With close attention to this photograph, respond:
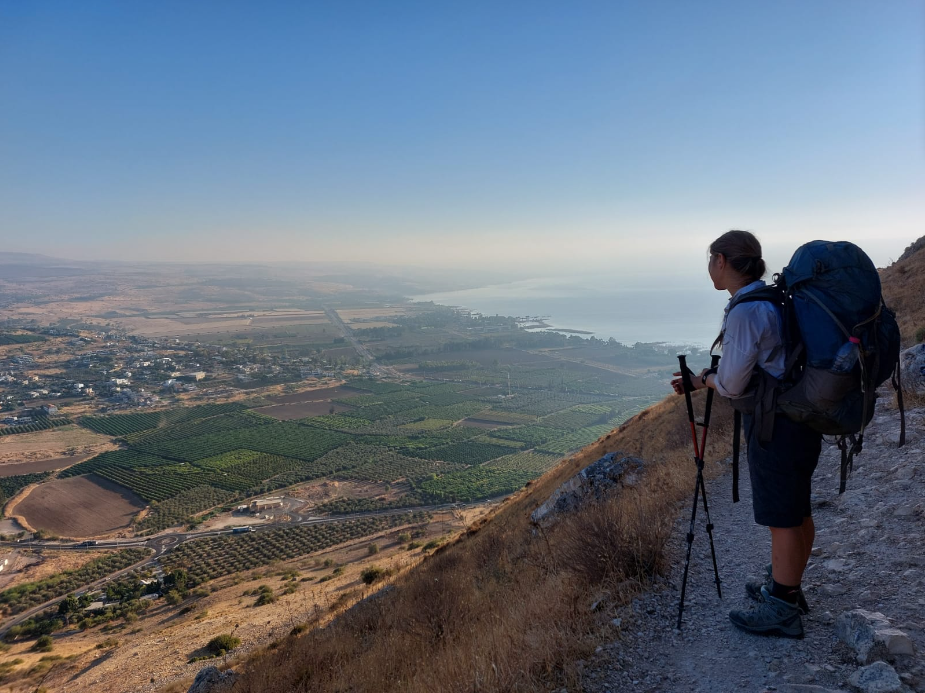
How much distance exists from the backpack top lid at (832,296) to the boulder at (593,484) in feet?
18.4

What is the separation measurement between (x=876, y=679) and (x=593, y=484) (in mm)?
5995

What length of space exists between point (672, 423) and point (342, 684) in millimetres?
8926

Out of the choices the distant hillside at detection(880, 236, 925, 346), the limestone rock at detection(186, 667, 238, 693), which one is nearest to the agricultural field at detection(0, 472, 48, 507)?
the limestone rock at detection(186, 667, 238, 693)

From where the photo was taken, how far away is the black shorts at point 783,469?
2.53 m

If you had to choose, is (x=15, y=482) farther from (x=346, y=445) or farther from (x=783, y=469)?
(x=783, y=469)

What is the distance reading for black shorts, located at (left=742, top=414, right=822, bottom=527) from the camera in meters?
2.53

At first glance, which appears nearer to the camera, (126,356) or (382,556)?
(382,556)

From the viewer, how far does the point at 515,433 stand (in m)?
44.4

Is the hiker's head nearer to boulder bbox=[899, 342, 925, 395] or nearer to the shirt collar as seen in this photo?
the shirt collar

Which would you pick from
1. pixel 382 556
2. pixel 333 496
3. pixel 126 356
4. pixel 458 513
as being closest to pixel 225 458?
pixel 333 496

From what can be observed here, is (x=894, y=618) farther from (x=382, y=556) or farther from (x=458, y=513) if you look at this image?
(x=458, y=513)

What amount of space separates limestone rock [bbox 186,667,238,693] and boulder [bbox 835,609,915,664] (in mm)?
6503

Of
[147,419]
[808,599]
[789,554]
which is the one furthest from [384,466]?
[789,554]

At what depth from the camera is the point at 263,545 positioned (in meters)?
24.2
